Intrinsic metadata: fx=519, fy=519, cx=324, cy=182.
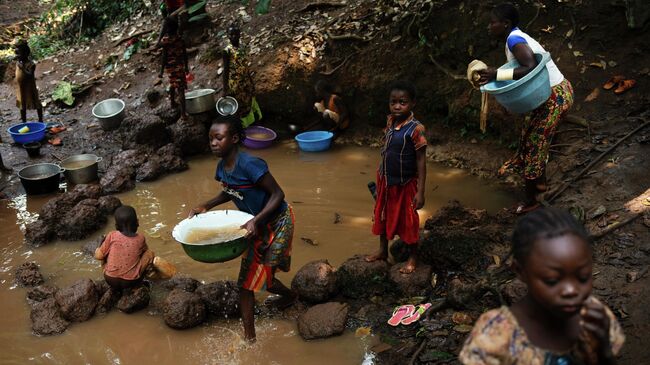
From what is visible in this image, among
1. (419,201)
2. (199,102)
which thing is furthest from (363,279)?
(199,102)

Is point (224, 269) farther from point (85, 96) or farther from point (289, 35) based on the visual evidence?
point (85, 96)

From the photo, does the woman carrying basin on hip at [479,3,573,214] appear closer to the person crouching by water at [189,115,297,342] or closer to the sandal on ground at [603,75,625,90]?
the sandal on ground at [603,75,625,90]

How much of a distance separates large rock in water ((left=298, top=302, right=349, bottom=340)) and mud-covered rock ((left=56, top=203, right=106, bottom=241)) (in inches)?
113

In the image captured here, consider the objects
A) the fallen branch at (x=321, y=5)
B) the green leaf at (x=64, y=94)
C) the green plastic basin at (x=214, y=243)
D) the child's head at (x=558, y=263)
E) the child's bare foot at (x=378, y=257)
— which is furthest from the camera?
the green leaf at (x=64, y=94)

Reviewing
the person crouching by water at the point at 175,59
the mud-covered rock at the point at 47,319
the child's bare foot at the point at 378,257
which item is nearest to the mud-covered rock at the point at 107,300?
the mud-covered rock at the point at 47,319

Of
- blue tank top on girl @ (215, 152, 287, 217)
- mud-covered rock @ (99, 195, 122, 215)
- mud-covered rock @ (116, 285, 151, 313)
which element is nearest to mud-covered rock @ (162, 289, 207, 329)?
mud-covered rock @ (116, 285, 151, 313)

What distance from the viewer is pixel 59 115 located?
8836mm

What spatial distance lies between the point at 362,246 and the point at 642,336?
8.15 ft

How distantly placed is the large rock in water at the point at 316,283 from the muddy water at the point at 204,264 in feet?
0.90

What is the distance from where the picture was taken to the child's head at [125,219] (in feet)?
13.6

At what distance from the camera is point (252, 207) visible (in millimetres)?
3430

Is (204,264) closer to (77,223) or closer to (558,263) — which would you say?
(77,223)

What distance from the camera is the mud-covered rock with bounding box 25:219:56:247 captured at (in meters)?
Answer: 5.28

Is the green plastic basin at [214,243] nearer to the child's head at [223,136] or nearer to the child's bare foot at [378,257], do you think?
the child's head at [223,136]
